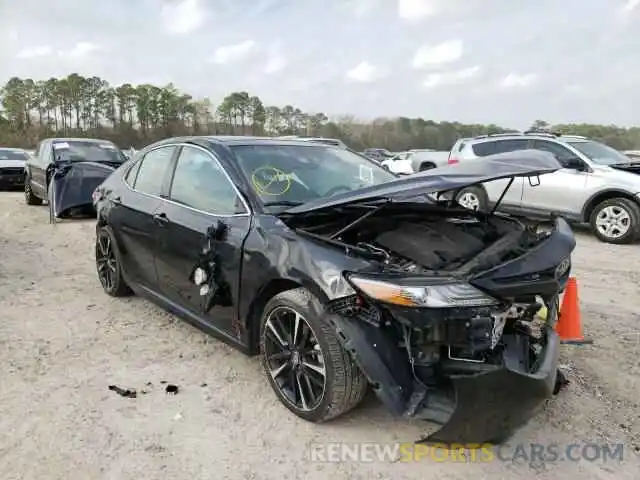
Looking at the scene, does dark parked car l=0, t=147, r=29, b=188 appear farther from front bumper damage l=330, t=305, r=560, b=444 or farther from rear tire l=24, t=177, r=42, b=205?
front bumper damage l=330, t=305, r=560, b=444

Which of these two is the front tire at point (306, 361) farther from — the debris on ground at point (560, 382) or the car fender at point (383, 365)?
the debris on ground at point (560, 382)

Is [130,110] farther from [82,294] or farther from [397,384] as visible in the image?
[397,384]

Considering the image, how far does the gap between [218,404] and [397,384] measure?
124 cm

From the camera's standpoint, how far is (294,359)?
2961mm

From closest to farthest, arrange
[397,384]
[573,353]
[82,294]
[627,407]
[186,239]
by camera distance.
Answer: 1. [397,384]
2. [627,407]
3. [186,239]
4. [573,353]
5. [82,294]

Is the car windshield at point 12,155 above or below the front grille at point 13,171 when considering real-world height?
above

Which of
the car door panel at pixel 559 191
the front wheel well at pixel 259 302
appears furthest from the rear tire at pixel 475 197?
the front wheel well at pixel 259 302

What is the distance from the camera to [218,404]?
3.14 m

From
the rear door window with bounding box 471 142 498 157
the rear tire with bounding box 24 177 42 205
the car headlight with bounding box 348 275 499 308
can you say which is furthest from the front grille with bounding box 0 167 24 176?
the car headlight with bounding box 348 275 499 308

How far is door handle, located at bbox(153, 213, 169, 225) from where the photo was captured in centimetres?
388

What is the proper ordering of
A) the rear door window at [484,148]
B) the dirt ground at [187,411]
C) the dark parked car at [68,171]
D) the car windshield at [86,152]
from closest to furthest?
1. the dirt ground at [187,411]
2. the dark parked car at [68,171]
3. the rear door window at [484,148]
4. the car windshield at [86,152]

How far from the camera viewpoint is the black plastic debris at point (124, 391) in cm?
322

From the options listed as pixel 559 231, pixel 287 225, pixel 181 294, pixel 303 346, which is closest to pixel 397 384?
pixel 303 346

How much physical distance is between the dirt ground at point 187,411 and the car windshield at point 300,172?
48.4 inches
